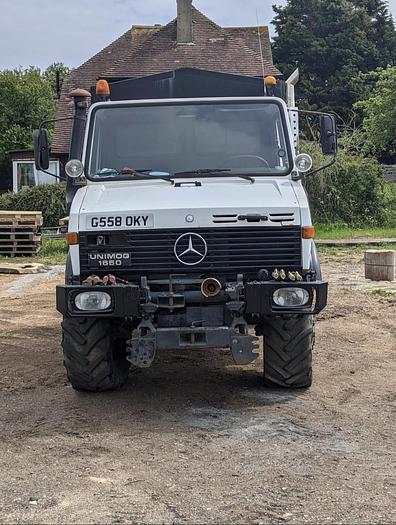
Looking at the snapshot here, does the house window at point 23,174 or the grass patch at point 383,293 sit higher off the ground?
the house window at point 23,174

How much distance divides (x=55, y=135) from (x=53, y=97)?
24.0m

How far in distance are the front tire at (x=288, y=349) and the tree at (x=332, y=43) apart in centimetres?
4824

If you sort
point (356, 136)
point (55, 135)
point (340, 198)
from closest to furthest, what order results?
point (340, 198) → point (55, 135) → point (356, 136)

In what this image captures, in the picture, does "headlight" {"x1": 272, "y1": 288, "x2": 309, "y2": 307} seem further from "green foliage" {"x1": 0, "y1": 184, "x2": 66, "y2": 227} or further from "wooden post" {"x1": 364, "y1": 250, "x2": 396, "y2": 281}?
"green foliage" {"x1": 0, "y1": 184, "x2": 66, "y2": 227}

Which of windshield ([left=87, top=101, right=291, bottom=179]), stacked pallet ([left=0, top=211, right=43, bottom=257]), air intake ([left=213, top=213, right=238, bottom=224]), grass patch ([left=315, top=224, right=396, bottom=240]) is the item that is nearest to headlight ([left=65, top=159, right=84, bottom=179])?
Answer: windshield ([left=87, top=101, right=291, bottom=179])

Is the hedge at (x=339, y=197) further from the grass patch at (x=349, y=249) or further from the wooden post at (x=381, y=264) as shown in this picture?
the wooden post at (x=381, y=264)

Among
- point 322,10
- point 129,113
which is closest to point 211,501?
point 129,113

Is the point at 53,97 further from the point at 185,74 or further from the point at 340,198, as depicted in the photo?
the point at 185,74

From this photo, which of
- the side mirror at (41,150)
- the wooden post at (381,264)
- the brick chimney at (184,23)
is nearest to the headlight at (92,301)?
the side mirror at (41,150)

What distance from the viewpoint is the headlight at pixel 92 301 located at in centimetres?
620

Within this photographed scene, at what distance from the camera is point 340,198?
84.8 feet

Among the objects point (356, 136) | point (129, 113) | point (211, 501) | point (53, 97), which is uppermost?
point (53, 97)

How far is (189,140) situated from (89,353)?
217cm

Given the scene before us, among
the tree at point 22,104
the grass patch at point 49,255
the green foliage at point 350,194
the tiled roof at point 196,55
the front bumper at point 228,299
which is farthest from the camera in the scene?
the tree at point 22,104
